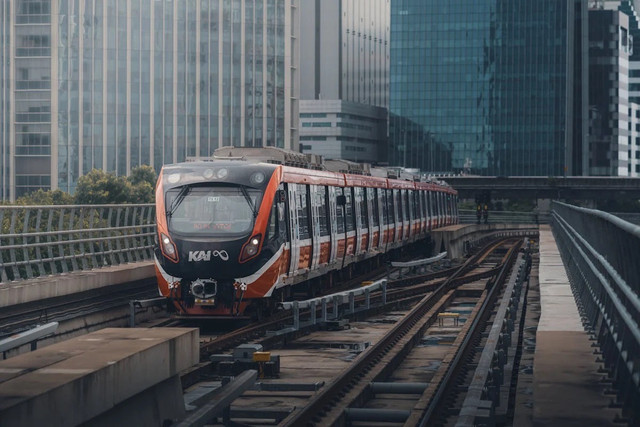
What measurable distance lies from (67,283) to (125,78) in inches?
4565

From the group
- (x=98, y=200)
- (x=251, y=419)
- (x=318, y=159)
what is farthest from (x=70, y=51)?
(x=251, y=419)

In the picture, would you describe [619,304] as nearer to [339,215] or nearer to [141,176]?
[339,215]

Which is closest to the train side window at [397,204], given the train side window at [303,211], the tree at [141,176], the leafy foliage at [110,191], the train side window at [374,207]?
the train side window at [374,207]

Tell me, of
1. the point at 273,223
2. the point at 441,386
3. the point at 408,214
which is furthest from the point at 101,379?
the point at 408,214

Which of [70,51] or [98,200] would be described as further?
[70,51]

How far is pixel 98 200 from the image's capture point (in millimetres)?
110812

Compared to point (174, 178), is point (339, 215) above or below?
below

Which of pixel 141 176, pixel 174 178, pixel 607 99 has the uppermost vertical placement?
pixel 607 99

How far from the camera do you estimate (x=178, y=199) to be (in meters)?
20.4

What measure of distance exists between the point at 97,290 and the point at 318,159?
9380mm

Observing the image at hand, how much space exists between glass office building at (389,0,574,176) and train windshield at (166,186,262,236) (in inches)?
6298

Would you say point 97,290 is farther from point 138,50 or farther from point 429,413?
point 138,50

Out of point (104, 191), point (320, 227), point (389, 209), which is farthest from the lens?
point (104, 191)

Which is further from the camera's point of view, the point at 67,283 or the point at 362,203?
the point at 362,203
